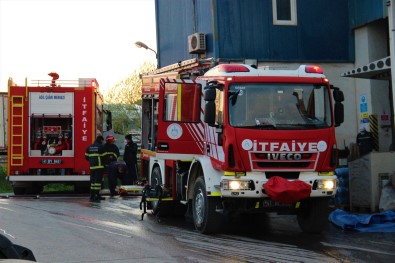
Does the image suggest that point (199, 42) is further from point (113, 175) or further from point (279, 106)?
point (279, 106)

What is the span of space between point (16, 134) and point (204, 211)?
36.0 feet

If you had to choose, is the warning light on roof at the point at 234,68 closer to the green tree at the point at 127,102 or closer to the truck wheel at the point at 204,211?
the truck wheel at the point at 204,211

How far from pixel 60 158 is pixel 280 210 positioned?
1120 centimetres

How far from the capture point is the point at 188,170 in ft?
40.6

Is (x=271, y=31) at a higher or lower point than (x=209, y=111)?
higher

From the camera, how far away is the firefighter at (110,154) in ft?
60.2

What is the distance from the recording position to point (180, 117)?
11.8 metres

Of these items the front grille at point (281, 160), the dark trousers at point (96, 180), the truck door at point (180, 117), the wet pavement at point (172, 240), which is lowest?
the wet pavement at point (172, 240)

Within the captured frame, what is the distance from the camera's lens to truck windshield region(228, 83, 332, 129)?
10.7 meters

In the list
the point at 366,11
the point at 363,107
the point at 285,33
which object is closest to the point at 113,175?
the point at 285,33

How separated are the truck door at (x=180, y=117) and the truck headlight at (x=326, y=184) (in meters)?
2.17

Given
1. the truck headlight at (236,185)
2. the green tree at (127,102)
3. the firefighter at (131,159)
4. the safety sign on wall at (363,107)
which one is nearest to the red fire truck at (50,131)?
the firefighter at (131,159)

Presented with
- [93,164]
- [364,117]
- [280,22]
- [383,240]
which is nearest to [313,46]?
[280,22]

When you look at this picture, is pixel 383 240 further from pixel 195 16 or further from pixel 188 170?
pixel 195 16
